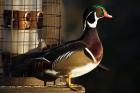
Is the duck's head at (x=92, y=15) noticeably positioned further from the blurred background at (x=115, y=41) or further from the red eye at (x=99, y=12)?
the blurred background at (x=115, y=41)

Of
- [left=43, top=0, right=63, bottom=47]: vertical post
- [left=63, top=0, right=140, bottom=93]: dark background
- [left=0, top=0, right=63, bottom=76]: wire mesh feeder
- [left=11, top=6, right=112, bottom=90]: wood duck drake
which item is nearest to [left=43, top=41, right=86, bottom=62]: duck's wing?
[left=11, top=6, right=112, bottom=90]: wood duck drake

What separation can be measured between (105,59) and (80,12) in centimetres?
80

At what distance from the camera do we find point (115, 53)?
12070 mm

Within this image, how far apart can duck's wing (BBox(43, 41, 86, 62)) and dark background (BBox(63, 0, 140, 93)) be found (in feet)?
17.9

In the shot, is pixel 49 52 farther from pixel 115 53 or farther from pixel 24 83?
pixel 115 53

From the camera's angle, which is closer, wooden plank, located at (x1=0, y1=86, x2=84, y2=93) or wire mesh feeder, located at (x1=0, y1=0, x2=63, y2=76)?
wooden plank, located at (x1=0, y1=86, x2=84, y2=93)

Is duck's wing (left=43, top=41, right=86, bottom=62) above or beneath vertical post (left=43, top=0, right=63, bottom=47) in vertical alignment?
beneath

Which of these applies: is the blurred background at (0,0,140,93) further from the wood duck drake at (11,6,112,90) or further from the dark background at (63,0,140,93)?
the wood duck drake at (11,6,112,90)

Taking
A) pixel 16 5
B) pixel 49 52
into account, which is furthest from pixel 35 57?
pixel 16 5

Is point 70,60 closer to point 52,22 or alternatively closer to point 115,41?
point 52,22

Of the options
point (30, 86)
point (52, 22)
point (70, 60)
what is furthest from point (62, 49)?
point (52, 22)

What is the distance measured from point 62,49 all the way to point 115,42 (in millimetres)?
6125

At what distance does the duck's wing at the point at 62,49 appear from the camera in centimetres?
606

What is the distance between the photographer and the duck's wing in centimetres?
606
